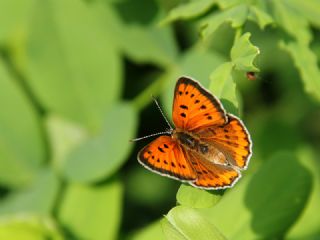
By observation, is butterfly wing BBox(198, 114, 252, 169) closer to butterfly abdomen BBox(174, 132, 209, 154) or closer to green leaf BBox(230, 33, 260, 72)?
butterfly abdomen BBox(174, 132, 209, 154)

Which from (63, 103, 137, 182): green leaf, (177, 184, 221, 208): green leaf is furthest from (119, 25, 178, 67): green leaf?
(177, 184, 221, 208): green leaf

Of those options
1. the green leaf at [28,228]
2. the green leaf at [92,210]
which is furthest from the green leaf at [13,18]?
the green leaf at [28,228]

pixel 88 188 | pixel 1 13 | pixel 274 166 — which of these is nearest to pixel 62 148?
pixel 88 188

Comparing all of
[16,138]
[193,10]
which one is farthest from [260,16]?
[16,138]

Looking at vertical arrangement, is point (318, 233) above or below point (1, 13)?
below

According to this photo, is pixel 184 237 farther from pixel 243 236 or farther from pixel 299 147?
pixel 299 147
